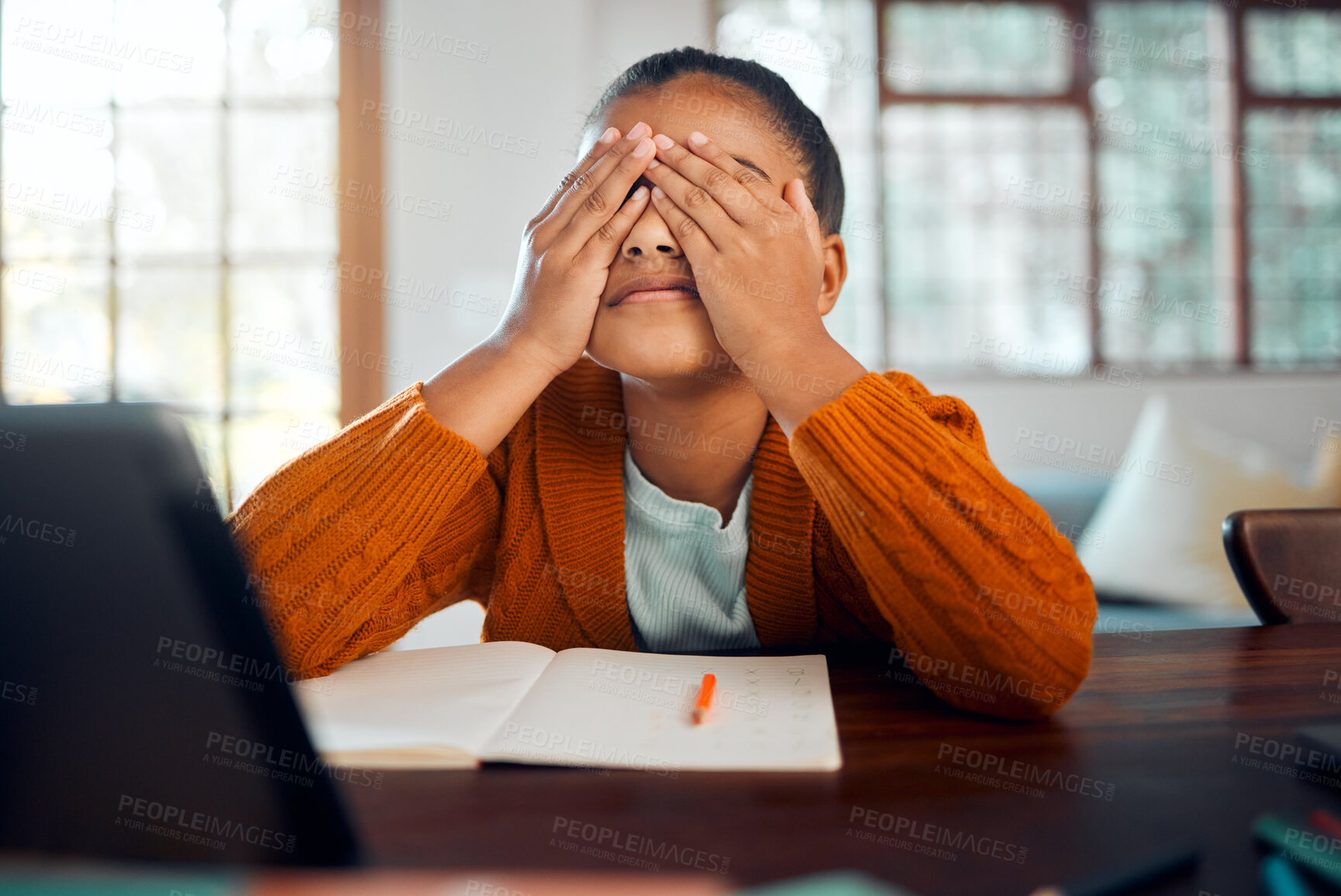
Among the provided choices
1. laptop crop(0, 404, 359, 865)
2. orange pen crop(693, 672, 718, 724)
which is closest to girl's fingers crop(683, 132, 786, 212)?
orange pen crop(693, 672, 718, 724)

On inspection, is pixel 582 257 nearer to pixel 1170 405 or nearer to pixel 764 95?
pixel 764 95

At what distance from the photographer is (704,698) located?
0.51 meters

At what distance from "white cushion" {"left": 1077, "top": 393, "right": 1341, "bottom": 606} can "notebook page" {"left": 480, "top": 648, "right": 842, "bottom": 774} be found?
1.71 m

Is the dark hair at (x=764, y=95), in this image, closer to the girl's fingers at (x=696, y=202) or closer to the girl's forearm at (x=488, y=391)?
the girl's fingers at (x=696, y=202)

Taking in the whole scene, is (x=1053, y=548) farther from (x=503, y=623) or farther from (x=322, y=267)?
(x=322, y=267)

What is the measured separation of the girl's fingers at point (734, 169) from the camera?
803mm

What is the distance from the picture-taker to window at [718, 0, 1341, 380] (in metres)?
3.00

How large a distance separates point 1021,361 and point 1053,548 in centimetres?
266

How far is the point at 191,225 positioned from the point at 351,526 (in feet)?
7.72

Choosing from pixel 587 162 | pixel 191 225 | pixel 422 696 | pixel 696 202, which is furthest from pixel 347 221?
pixel 422 696

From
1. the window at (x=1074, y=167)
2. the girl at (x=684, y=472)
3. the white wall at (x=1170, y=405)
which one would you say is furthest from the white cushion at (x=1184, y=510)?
the girl at (x=684, y=472)

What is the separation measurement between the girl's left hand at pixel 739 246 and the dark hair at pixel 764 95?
4.5 inches

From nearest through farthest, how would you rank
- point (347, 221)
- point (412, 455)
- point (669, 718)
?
point (669, 718), point (412, 455), point (347, 221)

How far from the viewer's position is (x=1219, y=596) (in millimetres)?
1900
